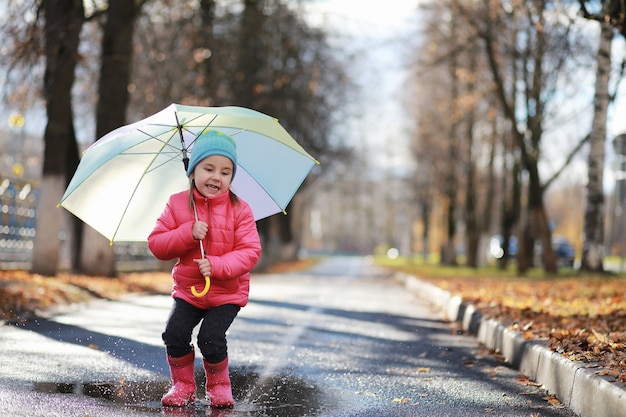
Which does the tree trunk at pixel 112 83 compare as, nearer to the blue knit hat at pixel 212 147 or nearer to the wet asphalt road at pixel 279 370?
the wet asphalt road at pixel 279 370

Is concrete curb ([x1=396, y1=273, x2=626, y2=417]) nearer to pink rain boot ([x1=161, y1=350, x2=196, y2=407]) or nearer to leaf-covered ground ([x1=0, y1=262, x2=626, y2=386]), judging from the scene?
leaf-covered ground ([x1=0, y1=262, x2=626, y2=386])

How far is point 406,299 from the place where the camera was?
18.5m

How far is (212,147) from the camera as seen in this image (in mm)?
5469

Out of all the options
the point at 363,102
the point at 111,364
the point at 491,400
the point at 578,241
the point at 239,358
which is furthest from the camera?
the point at 578,241

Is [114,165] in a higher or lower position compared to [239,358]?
higher

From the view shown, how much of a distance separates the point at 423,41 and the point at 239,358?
2888 centimetres

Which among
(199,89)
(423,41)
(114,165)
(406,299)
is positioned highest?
(423,41)

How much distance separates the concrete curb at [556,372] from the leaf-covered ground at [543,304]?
115 mm

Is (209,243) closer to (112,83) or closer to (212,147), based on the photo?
(212,147)

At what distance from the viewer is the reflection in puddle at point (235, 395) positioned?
5477 mm

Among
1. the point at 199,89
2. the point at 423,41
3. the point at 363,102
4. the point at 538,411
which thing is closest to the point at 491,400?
the point at 538,411

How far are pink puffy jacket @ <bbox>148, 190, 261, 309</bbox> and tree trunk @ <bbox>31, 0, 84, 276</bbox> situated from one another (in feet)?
37.4

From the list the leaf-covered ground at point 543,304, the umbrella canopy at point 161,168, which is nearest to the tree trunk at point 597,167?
the leaf-covered ground at point 543,304

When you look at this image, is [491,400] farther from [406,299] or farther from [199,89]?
[199,89]
